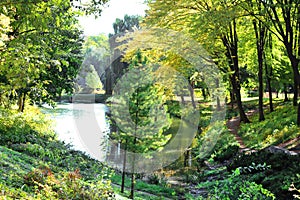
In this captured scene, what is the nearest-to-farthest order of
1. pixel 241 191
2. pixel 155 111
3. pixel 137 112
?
pixel 241 191, pixel 137 112, pixel 155 111

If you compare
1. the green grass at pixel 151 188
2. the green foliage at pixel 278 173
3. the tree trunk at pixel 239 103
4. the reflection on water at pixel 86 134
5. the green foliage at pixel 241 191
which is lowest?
the green grass at pixel 151 188

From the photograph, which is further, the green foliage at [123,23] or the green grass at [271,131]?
the green foliage at [123,23]

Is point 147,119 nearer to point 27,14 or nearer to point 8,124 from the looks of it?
point 8,124

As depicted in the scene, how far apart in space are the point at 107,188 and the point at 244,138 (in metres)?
11.7

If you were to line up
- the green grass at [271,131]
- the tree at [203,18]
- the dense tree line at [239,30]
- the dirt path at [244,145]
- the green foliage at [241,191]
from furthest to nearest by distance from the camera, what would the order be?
the green grass at [271,131]
the dense tree line at [239,30]
the tree at [203,18]
the dirt path at [244,145]
the green foliage at [241,191]

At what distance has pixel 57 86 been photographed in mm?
17906

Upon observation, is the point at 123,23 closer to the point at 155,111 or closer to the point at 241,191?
the point at 155,111

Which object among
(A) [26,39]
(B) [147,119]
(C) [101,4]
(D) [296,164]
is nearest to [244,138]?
(B) [147,119]

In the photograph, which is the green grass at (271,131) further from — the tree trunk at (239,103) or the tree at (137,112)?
the tree at (137,112)

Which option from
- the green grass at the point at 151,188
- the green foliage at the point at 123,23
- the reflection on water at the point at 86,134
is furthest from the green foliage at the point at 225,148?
the green foliage at the point at 123,23

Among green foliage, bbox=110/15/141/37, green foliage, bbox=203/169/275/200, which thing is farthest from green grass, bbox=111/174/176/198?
green foliage, bbox=110/15/141/37

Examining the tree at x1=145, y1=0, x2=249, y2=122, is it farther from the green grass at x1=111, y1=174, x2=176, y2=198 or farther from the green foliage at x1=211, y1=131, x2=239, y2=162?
the green grass at x1=111, y1=174, x2=176, y2=198

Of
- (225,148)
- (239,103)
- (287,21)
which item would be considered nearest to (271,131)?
(225,148)

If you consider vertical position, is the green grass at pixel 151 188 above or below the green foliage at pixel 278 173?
below
